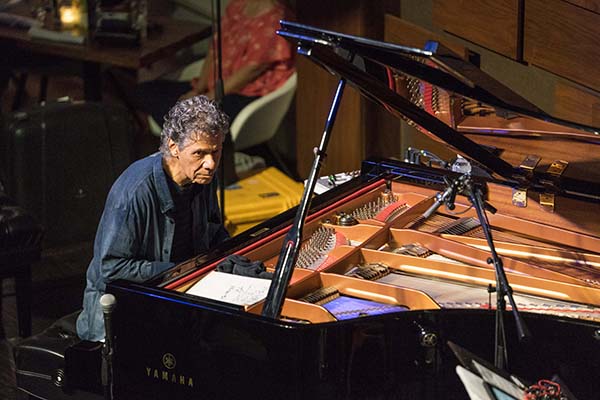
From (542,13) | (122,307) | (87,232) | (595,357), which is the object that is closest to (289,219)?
(122,307)

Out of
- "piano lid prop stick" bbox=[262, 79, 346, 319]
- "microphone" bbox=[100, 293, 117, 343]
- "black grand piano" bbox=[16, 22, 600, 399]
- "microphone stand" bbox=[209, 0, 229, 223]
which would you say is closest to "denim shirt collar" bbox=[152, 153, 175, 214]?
"black grand piano" bbox=[16, 22, 600, 399]

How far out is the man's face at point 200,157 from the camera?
3.52m

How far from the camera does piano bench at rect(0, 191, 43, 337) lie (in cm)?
459

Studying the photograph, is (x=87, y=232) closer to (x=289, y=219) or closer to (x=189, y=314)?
(x=289, y=219)

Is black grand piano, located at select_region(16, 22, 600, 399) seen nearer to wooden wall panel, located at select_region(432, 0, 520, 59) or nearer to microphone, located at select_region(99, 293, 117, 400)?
microphone, located at select_region(99, 293, 117, 400)

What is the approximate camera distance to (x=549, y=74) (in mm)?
5027

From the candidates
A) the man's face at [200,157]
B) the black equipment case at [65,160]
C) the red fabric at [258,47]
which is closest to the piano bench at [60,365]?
the man's face at [200,157]

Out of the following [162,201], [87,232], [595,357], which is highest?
[162,201]

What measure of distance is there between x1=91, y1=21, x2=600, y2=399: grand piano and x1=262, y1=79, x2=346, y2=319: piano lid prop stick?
1 centimetres

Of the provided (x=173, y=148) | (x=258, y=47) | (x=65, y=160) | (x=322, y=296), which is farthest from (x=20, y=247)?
(x=258, y=47)

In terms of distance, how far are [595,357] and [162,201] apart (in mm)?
A: 1387

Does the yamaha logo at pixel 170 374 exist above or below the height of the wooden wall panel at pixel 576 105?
below

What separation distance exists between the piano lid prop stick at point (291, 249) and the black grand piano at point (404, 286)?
1 centimetres

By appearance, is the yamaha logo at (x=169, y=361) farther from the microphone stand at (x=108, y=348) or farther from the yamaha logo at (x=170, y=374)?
the microphone stand at (x=108, y=348)
